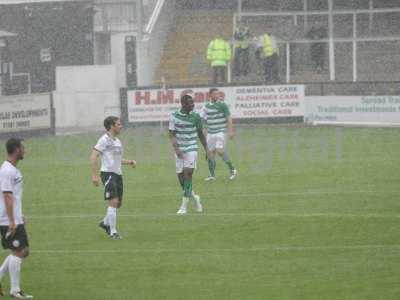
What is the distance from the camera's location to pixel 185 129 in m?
21.8

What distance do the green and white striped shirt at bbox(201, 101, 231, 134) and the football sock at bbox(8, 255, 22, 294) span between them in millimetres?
14680

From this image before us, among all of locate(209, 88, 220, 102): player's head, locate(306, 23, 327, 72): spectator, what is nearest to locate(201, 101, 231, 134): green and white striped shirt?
locate(209, 88, 220, 102): player's head

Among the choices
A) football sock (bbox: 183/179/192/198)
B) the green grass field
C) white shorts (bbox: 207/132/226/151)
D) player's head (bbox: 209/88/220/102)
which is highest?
player's head (bbox: 209/88/220/102)

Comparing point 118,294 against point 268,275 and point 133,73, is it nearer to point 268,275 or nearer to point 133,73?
point 268,275

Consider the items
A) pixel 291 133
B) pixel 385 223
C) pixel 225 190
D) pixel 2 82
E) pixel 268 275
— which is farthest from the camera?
pixel 2 82

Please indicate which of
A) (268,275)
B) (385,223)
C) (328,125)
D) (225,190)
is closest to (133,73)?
(328,125)

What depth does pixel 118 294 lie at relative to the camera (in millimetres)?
14648

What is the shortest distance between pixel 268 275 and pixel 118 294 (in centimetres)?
214

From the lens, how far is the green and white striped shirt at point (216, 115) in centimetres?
2864

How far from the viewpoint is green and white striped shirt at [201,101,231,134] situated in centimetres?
2864

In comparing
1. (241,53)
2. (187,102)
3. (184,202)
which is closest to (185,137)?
(187,102)

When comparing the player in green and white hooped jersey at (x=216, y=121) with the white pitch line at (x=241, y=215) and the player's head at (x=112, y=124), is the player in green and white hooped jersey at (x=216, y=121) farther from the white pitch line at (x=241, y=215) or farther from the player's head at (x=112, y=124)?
the player's head at (x=112, y=124)

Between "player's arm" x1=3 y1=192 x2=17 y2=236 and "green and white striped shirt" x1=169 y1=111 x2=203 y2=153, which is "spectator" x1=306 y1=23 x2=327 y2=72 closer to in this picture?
"green and white striped shirt" x1=169 y1=111 x2=203 y2=153

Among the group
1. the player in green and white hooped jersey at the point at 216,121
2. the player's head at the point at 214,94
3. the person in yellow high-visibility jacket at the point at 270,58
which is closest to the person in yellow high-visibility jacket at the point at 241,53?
the person in yellow high-visibility jacket at the point at 270,58
